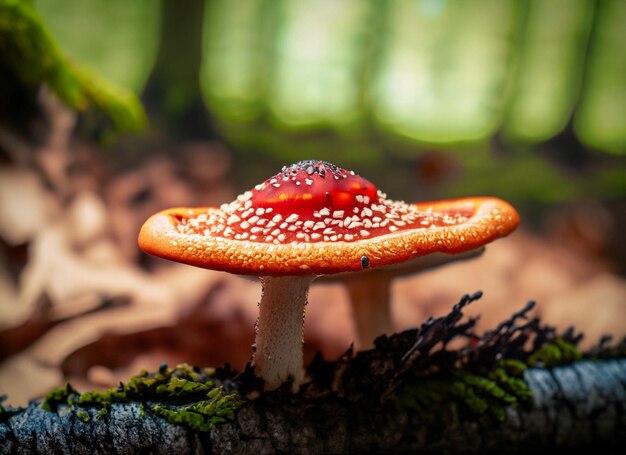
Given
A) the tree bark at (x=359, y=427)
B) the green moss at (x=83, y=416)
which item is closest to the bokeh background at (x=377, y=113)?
the tree bark at (x=359, y=427)

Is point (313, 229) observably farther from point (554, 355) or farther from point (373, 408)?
point (554, 355)

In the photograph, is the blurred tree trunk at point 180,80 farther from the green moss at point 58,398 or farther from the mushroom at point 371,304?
the green moss at point 58,398

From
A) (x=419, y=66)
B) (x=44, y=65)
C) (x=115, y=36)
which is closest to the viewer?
(x=44, y=65)

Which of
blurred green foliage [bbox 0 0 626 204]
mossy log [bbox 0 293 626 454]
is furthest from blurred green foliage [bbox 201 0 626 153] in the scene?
mossy log [bbox 0 293 626 454]

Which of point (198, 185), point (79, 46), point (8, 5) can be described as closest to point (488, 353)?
point (8, 5)

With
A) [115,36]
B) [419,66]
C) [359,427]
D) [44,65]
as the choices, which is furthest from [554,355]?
[115,36]

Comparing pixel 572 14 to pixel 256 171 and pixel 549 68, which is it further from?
pixel 256 171
